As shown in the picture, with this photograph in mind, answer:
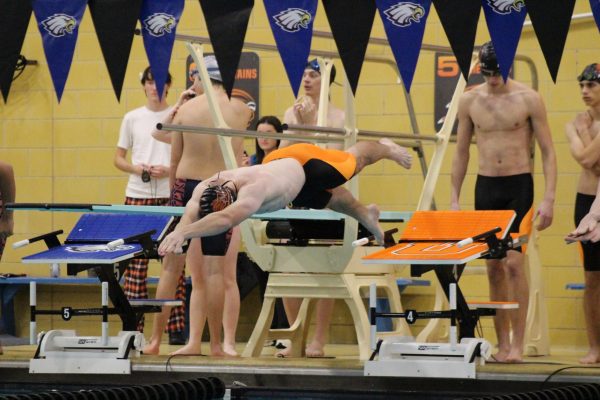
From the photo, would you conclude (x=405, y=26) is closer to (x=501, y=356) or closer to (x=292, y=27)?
(x=292, y=27)

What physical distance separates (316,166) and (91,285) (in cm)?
425

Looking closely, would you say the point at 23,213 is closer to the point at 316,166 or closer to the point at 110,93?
the point at 110,93

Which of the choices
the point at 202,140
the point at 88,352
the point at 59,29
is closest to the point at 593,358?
the point at 202,140

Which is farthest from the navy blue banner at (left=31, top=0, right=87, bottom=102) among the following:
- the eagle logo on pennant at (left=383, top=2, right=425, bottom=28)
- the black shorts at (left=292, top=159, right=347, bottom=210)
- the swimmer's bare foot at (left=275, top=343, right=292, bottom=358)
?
the swimmer's bare foot at (left=275, top=343, right=292, bottom=358)

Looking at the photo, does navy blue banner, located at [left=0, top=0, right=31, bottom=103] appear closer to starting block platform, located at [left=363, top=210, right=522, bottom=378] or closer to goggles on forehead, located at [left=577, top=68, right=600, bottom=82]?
starting block platform, located at [left=363, top=210, right=522, bottom=378]

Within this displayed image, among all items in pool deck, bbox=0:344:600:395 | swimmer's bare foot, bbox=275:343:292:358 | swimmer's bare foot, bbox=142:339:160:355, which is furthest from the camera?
swimmer's bare foot, bbox=142:339:160:355

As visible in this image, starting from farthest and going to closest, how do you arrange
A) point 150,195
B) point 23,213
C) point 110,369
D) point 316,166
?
point 23,213 < point 150,195 < point 110,369 < point 316,166

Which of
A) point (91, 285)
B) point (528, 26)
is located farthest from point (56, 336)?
point (528, 26)

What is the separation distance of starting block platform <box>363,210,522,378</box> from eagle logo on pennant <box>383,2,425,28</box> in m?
1.17

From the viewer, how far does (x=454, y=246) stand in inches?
255

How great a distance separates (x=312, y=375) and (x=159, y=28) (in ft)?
6.72

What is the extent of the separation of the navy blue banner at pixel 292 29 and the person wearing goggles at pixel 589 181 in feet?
5.63

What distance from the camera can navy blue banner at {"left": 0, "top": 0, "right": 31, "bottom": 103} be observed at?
6383 mm

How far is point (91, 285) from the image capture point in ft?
32.6
